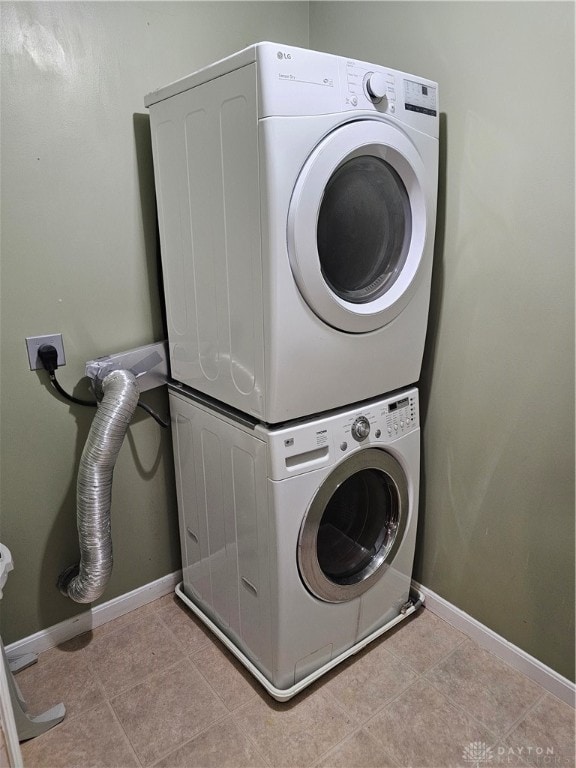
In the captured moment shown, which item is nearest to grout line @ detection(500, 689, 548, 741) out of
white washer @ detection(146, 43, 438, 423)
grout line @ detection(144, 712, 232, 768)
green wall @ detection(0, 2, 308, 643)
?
grout line @ detection(144, 712, 232, 768)

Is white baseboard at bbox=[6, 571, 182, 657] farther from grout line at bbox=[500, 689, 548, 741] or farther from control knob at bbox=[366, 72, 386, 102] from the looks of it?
control knob at bbox=[366, 72, 386, 102]

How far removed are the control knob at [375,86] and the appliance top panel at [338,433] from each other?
0.79 metres

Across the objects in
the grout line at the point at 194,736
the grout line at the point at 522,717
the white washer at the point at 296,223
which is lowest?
the grout line at the point at 522,717

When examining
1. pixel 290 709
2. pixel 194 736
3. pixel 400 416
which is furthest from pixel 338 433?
pixel 194 736

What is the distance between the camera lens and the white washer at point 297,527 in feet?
→ 4.58

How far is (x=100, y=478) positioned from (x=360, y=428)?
750mm

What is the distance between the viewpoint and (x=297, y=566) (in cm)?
143

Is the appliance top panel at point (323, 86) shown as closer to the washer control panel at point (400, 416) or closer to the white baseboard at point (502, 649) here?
the washer control panel at point (400, 416)

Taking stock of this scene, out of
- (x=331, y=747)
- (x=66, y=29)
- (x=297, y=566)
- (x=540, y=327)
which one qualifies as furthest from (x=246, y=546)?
(x=66, y=29)

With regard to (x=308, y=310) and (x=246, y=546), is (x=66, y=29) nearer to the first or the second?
(x=308, y=310)

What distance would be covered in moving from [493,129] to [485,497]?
41.6 inches

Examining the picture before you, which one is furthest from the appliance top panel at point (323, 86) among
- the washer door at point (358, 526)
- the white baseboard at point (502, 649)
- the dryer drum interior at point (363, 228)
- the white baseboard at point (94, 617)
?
the white baseboard at point (94, 617)

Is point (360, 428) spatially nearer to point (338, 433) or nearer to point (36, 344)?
point (338, 433)

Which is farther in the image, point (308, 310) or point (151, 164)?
point (151, 164)
